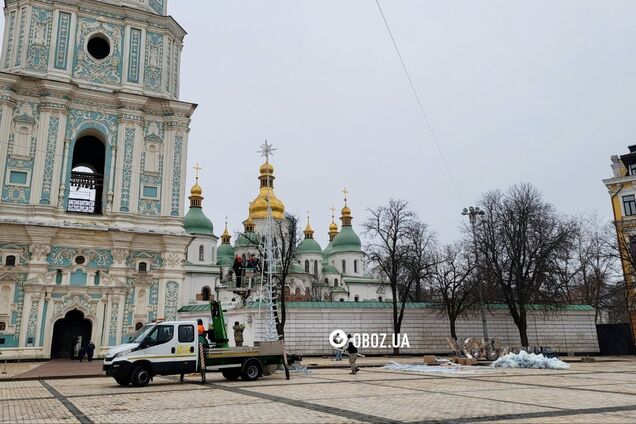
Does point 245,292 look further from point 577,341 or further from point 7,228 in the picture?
point 577,341

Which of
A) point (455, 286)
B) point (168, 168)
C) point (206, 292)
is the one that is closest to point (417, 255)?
point (455, 286)

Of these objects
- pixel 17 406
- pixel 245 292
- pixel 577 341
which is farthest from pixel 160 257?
pixel 577 341

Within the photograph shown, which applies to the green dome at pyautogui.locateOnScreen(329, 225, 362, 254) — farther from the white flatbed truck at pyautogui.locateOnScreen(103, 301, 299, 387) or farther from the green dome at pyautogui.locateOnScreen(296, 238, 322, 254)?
the white flatbed truck at pyautogui.locateOnScreen(103, 301, 299, 387)

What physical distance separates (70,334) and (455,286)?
22.7m

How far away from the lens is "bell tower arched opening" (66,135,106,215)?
31.5m

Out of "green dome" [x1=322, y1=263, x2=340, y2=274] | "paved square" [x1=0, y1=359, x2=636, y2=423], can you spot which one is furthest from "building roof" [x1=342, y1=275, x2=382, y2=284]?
"paved square" [x1=0, y1=359, x2=636, y2=423]

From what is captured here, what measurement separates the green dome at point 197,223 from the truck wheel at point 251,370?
5005cm

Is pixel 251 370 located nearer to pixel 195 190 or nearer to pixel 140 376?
pixel 140 376

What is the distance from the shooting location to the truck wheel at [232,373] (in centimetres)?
1697

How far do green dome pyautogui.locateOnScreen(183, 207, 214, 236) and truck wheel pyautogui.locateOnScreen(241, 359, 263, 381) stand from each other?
50.1m

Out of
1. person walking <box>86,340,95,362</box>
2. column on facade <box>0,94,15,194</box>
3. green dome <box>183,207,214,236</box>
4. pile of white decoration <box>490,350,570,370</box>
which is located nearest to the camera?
pile of white decoration <box>490,350,570,370</box>

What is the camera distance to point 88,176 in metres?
31.9

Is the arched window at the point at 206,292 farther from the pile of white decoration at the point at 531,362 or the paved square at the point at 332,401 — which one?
the paved square at the point at 332,401

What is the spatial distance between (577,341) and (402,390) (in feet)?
87.1
